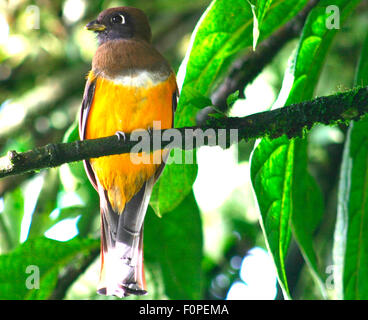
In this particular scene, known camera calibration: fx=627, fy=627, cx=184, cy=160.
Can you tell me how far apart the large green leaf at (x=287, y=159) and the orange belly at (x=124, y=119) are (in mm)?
826

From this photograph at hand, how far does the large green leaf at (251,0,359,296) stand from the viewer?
2215 millimetres

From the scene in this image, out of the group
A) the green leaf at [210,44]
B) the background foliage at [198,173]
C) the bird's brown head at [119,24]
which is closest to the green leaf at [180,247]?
the background foliage at [198,173]

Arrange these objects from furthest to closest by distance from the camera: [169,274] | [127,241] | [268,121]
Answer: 1. [169,274]
2. [127,241]
3. [268,121]

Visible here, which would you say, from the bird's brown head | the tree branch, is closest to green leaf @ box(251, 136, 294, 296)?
the tree branch

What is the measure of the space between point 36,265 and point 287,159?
1.40m

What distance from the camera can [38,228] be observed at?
3631 mm

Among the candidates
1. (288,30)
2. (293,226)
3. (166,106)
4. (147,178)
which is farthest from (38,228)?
(288,30)

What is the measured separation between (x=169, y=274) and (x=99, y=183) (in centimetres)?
60

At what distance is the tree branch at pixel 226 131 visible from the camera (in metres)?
2.10

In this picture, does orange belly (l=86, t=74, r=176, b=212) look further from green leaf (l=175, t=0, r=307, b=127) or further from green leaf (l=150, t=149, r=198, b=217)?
green leaf (l=175, t=0, r=307, b=127)

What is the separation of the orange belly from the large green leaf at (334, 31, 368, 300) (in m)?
1.00

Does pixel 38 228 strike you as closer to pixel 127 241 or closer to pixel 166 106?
pixel 127 241
